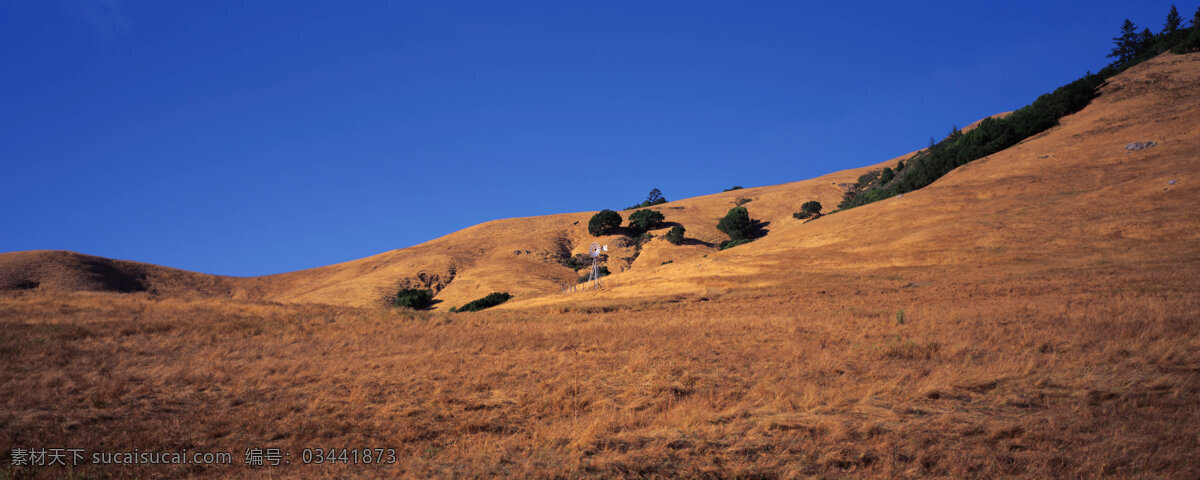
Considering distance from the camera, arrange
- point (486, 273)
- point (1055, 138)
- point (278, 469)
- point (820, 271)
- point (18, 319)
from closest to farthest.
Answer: point (278, 469)
point (18, 319)
point (820, 271)
point (1055, 138)
point (486, 273)

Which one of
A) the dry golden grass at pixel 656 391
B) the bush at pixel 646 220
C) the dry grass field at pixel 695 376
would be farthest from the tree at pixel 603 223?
the dry golden grass at pixel 656 391

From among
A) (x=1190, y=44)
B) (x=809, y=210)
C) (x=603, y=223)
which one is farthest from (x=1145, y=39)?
(x=603, y=223)

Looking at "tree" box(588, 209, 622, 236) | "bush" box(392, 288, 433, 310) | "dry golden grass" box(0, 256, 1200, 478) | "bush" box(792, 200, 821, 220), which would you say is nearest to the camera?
"dry golden grass" box(0, 256, 1200, 478)

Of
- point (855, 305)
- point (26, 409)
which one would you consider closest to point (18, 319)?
point (26, 409)

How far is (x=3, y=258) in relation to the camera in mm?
56625

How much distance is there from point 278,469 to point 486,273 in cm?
5628

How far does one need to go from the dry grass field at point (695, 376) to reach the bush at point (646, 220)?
5177cm

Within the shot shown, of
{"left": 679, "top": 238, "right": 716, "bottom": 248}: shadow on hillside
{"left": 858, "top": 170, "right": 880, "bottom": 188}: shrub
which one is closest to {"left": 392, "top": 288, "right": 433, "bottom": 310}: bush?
{"left": 679, "top": 238, "right": 716, "bottom": 248}: shadow on hillside

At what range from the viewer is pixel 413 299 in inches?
2078

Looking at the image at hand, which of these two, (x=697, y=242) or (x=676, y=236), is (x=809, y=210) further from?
(x=676, y=236)

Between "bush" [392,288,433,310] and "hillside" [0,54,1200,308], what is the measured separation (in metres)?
1.78

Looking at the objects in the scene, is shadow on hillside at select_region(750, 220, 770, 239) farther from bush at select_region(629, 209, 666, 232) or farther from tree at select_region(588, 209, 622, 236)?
tree at select_region(588, 209, 622, 236)

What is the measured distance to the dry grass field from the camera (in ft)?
21.8

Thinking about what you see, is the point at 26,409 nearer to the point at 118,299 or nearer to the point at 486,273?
the point at 118,299
